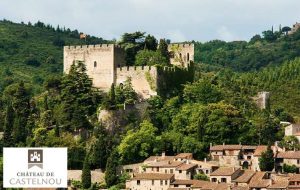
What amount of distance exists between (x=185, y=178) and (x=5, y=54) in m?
75.7

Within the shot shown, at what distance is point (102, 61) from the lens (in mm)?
62875

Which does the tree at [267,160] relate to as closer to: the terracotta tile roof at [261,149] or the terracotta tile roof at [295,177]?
the terracotta tile roof at [261,149]

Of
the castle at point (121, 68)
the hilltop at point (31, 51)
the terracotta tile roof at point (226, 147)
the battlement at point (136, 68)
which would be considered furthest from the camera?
the hilltop at point (31, 51)

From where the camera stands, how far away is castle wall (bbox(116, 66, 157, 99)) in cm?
6044

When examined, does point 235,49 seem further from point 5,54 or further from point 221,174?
point 221,174

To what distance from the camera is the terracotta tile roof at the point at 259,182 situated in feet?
168

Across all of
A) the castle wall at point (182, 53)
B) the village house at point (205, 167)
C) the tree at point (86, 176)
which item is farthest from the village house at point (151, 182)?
the castle wall at point (182, 53)

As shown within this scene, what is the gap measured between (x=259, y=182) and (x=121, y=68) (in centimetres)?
1647

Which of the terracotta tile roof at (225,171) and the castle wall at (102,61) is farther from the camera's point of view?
the castle wall at (102,61)

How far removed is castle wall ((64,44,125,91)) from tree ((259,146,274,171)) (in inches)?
574

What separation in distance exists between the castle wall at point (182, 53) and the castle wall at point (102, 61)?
185 inches

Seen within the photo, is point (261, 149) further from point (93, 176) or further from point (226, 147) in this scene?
point (93, 176)

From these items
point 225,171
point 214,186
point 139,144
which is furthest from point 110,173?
point 225,171

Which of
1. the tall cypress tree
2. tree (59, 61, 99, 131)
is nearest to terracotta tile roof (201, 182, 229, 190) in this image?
tree (59, 61, 99, 131)
